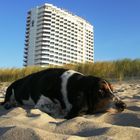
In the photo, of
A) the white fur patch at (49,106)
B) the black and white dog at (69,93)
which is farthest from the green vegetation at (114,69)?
the white fur patch at (49,106)

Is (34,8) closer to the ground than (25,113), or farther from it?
→ farther from it

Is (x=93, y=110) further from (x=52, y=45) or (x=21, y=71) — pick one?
(x=52, y=45)

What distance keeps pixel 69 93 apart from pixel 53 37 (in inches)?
4019

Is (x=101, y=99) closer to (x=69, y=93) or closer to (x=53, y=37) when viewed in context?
(x=69, y=93)

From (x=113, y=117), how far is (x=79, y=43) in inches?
4549

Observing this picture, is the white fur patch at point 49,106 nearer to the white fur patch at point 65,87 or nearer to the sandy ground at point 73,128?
the white fur patch at point 65,87

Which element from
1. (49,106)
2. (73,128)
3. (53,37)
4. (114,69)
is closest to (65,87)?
(49,106)

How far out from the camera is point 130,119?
4148 mm

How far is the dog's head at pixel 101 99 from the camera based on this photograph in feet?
15.3

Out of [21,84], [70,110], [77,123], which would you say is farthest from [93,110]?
[21,84]

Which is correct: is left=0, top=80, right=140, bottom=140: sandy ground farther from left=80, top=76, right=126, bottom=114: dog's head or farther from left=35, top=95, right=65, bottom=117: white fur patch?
left=35, top=95, right=65, bottom=117: white fur patch

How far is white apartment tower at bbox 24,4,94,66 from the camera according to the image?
102 m

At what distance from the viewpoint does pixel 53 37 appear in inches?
4193

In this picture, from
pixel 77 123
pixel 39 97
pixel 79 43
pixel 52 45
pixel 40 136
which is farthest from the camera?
pixel 79 43
